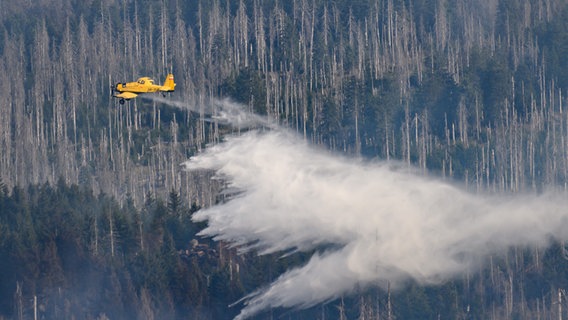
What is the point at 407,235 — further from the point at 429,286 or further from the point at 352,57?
the point at 352,57

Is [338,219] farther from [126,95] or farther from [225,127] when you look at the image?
[225,127]

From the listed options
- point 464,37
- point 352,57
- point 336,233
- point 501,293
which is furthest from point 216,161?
point 464,37

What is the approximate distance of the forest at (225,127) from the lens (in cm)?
10138

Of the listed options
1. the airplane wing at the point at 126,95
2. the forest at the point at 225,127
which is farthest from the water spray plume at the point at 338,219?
the airplane wing at the point at 126,95

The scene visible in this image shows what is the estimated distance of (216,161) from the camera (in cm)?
9188

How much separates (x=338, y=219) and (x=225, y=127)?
2026 cm

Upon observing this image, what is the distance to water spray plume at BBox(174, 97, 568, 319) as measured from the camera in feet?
304

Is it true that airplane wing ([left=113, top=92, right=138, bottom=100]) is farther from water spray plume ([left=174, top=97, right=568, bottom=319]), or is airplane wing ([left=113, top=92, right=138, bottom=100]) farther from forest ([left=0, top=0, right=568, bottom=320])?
forest ([left=0, top=0, right=568, bottom=320])

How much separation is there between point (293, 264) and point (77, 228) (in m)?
A: 15.0

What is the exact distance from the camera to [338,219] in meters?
97.1

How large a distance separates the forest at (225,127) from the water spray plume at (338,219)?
1.46 m

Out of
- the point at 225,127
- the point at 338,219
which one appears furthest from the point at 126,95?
the point at 225,127

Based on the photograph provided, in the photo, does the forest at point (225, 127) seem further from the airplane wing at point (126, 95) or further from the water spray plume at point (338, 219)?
the airplane wing at point (126, 95)

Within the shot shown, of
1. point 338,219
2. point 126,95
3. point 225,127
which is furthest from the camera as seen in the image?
point 225,127
